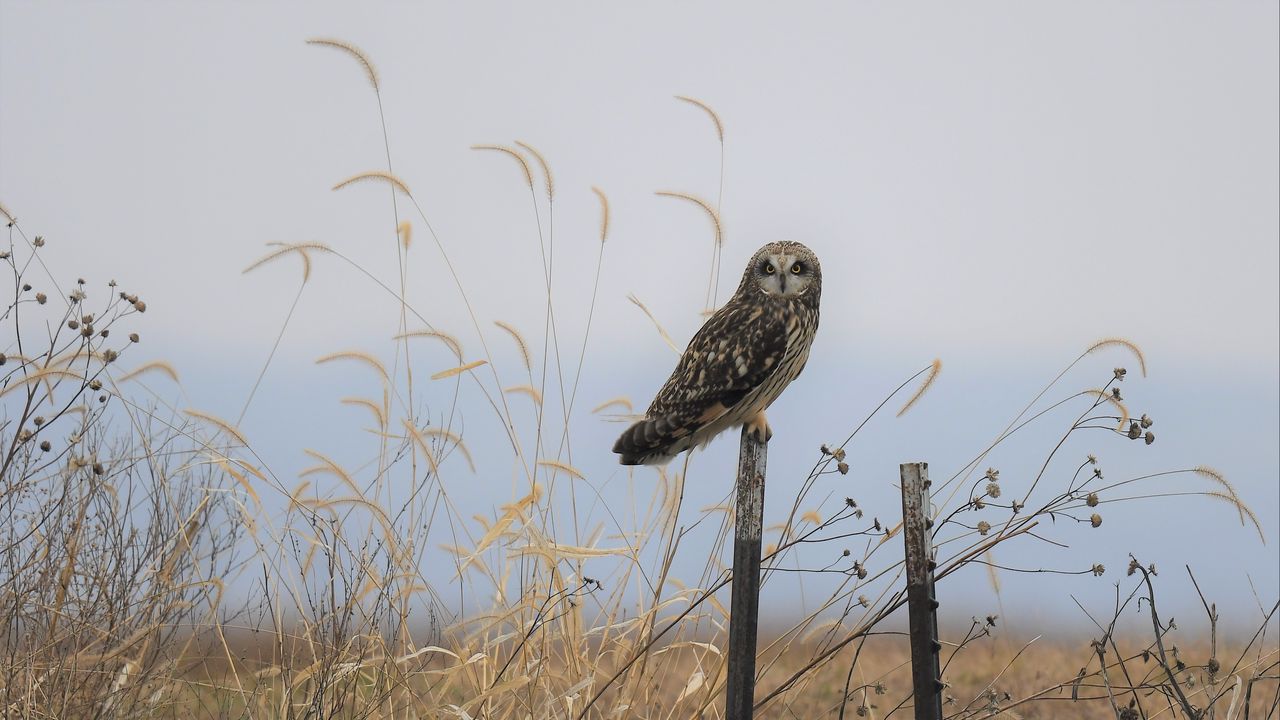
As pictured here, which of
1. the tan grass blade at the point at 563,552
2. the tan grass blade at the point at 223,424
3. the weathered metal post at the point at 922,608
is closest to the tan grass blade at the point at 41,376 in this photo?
the tan grass blade at the point at 223,424

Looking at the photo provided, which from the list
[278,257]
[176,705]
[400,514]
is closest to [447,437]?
[400,514]

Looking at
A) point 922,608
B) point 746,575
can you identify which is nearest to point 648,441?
point 746,575

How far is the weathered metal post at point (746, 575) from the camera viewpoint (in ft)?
9.95

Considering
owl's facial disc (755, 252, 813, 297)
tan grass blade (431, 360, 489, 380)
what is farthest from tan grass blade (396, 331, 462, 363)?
owl's facial disc (755, 252, 813, 297)

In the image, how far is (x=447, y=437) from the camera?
358 cm

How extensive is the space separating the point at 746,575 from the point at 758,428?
1.42 feet

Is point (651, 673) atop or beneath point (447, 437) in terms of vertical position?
beneath

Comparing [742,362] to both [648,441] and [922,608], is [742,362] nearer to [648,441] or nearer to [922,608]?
[648,441]

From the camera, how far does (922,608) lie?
2.94 meters

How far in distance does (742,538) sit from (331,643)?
122cm

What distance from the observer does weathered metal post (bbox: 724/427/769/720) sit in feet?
9.95

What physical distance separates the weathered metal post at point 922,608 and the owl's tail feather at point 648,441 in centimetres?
72

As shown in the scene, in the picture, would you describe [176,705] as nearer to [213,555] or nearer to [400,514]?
[213,555]

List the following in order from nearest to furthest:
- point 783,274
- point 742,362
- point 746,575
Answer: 1. point 742,362
2. point 746,575
3. point 783,274
